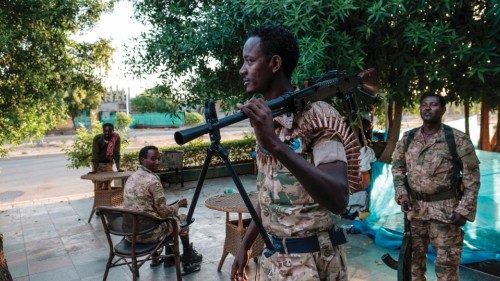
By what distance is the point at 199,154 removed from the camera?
39.2ft

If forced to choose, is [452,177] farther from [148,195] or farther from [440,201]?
[148,195]

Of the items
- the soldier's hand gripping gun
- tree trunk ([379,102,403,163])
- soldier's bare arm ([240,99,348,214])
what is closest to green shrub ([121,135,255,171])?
tree trunk ([379,102,403,163])

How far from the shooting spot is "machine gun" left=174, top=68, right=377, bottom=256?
126 centimetres

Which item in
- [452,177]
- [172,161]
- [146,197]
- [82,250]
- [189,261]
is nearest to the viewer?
[452,177]

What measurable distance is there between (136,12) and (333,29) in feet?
13.7

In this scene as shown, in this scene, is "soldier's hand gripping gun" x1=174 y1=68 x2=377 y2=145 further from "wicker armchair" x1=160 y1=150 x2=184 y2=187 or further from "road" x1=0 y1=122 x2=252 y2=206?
"wicker armchair" x1=160 y1=150 x2=184 y2=187

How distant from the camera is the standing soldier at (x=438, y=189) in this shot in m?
3.43

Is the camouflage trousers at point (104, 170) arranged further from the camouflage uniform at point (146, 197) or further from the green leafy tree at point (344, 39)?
the camouflage uniform at point (146, 197)

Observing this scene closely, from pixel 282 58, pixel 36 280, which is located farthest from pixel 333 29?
pixel 36 280

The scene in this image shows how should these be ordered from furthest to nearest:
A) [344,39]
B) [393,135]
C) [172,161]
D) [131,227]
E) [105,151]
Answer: [172,161] → [393,135] → [105,151] → [344,39] → [131,227]

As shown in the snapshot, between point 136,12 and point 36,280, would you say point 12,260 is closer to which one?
point 36,280

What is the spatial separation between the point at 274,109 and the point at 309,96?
0.29 m

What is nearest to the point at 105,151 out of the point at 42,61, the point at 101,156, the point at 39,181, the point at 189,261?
the point at 101,156

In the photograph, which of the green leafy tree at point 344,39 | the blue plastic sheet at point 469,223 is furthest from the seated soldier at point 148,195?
the blue plastic sheet at point 469,223
